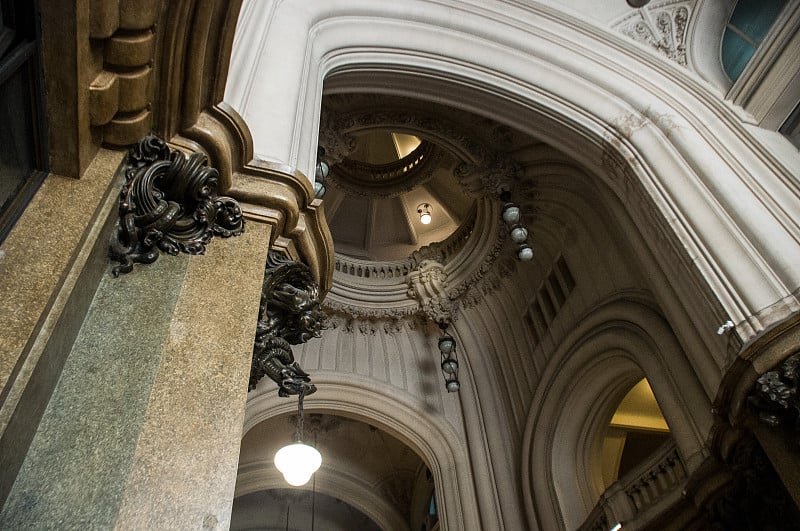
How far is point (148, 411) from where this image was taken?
4.28 ft

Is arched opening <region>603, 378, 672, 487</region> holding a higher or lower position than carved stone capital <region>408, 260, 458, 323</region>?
lower

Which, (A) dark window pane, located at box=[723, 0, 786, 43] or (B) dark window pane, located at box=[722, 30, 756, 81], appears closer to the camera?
(A) dark window pane, located at box=[723, 0, 786, 43]

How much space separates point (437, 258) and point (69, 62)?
7.34m

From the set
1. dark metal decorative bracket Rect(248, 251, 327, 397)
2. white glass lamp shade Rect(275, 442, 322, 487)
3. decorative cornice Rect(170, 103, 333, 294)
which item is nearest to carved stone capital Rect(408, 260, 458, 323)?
white glass lamp shade Rect(275, 442, 322, 487)

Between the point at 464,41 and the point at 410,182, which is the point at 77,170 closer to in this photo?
the point at 464,41

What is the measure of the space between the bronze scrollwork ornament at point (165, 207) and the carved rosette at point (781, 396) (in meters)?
2.90

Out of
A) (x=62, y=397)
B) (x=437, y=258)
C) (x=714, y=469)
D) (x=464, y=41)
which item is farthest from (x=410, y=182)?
(x=62, y=397)

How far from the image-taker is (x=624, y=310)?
5.29 metres

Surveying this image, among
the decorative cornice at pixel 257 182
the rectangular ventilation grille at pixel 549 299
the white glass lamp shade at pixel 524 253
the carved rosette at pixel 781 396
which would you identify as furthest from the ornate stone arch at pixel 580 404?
the decorative cornice at pixel 257 182

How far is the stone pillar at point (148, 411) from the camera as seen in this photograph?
3.66 feet

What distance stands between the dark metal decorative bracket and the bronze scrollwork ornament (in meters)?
0.24

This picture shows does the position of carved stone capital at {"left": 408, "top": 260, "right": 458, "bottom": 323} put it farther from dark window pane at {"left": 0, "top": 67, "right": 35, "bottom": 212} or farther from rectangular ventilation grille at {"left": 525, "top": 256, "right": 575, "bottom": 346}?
dark window pane at {"left": 0, "top": 67, "right": 35, "bottom": 212}

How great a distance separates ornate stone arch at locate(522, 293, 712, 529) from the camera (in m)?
5.25

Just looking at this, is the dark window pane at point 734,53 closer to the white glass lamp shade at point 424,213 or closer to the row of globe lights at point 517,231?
the row of globe lights at point 517,231
